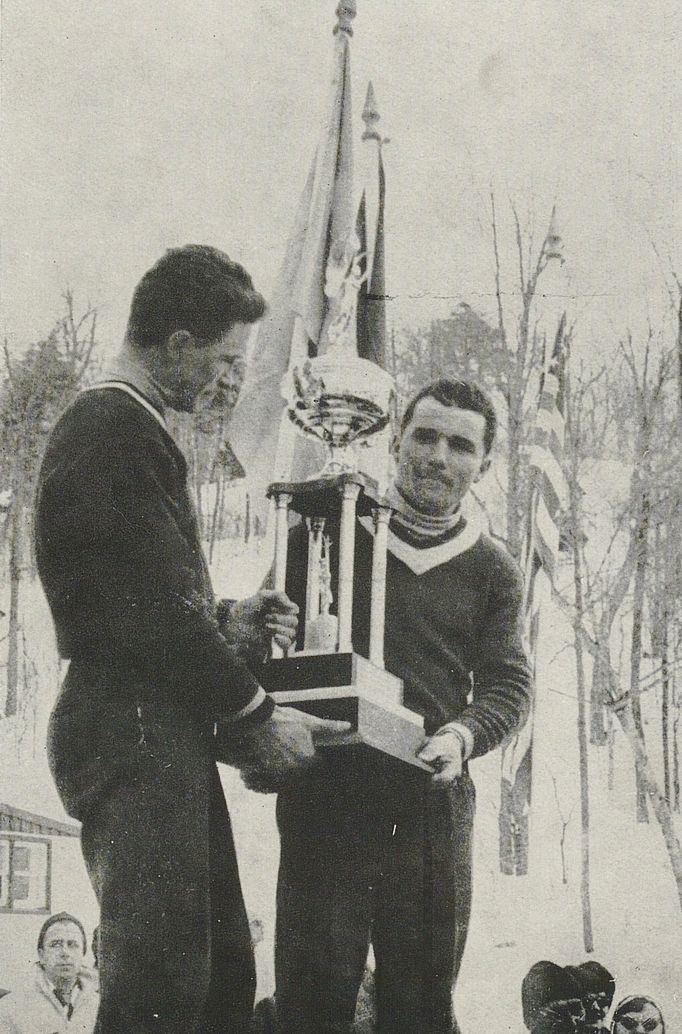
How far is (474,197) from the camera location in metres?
6.05

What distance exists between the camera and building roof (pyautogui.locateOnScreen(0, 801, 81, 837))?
205 inches

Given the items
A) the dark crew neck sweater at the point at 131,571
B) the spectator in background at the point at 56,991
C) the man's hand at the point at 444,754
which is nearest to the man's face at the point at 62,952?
the spectator in background at the point at 56,991

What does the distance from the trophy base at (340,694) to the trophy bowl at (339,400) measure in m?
0.75

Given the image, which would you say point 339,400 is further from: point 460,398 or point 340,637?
point 340,637

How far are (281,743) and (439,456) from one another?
4.76 feet

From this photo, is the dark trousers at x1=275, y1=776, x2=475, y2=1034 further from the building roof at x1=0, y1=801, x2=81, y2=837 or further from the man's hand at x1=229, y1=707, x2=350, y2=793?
the building roof at x1=0, y1=801, x2=81, y2=837

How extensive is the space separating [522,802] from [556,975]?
0.68 m

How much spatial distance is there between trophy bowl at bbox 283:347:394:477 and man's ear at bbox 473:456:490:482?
46 cm

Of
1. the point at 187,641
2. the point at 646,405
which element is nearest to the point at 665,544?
the point at 646,405

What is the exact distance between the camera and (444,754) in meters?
5.21

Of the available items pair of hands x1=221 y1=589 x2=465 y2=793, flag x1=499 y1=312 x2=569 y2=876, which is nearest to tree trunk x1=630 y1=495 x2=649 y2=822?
flag x1=499 y1=312 x2=569 y2=876

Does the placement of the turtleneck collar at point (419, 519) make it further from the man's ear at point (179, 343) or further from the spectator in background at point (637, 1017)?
the spectator in background at point (637, 1017)

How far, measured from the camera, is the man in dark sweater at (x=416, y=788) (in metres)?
5.06

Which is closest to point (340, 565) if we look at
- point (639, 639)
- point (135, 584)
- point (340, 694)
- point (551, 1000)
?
point (340, 694)
